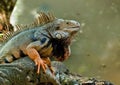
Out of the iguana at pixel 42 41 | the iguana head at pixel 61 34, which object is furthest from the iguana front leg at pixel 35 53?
the iguana head at pixel 61 34

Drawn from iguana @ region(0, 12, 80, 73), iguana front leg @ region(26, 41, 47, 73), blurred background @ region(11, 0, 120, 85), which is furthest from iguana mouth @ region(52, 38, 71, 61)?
blurred background @ region(11, 0, 120, 85)

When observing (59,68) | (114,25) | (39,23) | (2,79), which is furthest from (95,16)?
(2,79)

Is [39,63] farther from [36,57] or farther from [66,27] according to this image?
[66,27]

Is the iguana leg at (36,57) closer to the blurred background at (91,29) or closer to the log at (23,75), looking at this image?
the log at (23,75)

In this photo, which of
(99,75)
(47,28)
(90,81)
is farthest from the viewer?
(99,75)

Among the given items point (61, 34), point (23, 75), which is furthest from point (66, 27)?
point (23, 75)

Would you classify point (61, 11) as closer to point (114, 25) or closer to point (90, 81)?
point (114, 25)

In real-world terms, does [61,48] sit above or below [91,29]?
above
